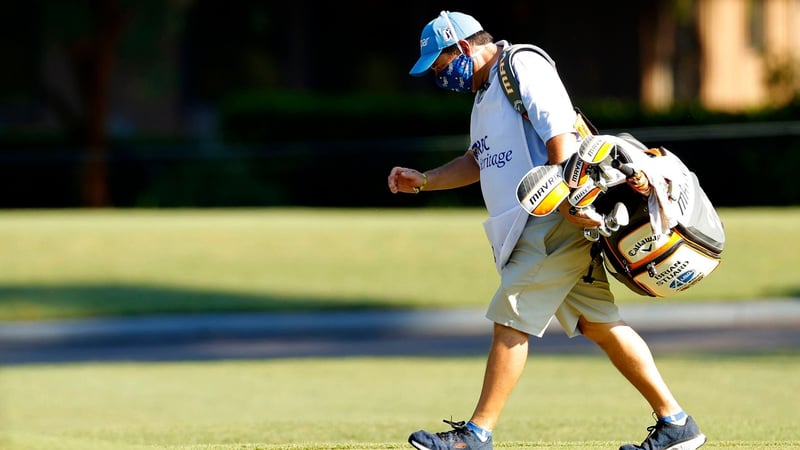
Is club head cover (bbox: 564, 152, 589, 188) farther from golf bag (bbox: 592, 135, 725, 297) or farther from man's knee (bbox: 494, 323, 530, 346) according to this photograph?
man's knee (bbox: 494, 323, 530, 346)

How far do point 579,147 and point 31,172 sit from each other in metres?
23.3

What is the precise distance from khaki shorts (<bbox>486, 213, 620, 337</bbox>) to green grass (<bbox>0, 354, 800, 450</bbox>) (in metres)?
0.67

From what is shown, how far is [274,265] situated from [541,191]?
1092 cm

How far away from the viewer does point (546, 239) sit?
5535 millimetres

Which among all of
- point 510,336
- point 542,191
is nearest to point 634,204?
point 542,191

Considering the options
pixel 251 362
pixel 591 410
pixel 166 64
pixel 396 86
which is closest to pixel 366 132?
pixel 396 86

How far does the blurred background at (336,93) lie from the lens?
76.4 feet

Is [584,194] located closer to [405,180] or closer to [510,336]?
[510,336]

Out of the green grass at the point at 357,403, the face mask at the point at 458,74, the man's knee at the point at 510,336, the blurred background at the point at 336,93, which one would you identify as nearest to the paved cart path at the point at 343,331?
the green grass at the point at 357,403

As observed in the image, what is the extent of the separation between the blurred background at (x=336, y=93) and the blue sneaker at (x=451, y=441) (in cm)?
1710

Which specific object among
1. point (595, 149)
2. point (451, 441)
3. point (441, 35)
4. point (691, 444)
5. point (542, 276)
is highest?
point (441, 35)

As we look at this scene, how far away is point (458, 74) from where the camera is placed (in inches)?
219

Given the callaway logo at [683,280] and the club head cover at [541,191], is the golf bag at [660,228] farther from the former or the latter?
the club head cover at [541,191]

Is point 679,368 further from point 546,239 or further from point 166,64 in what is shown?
point 166,64
